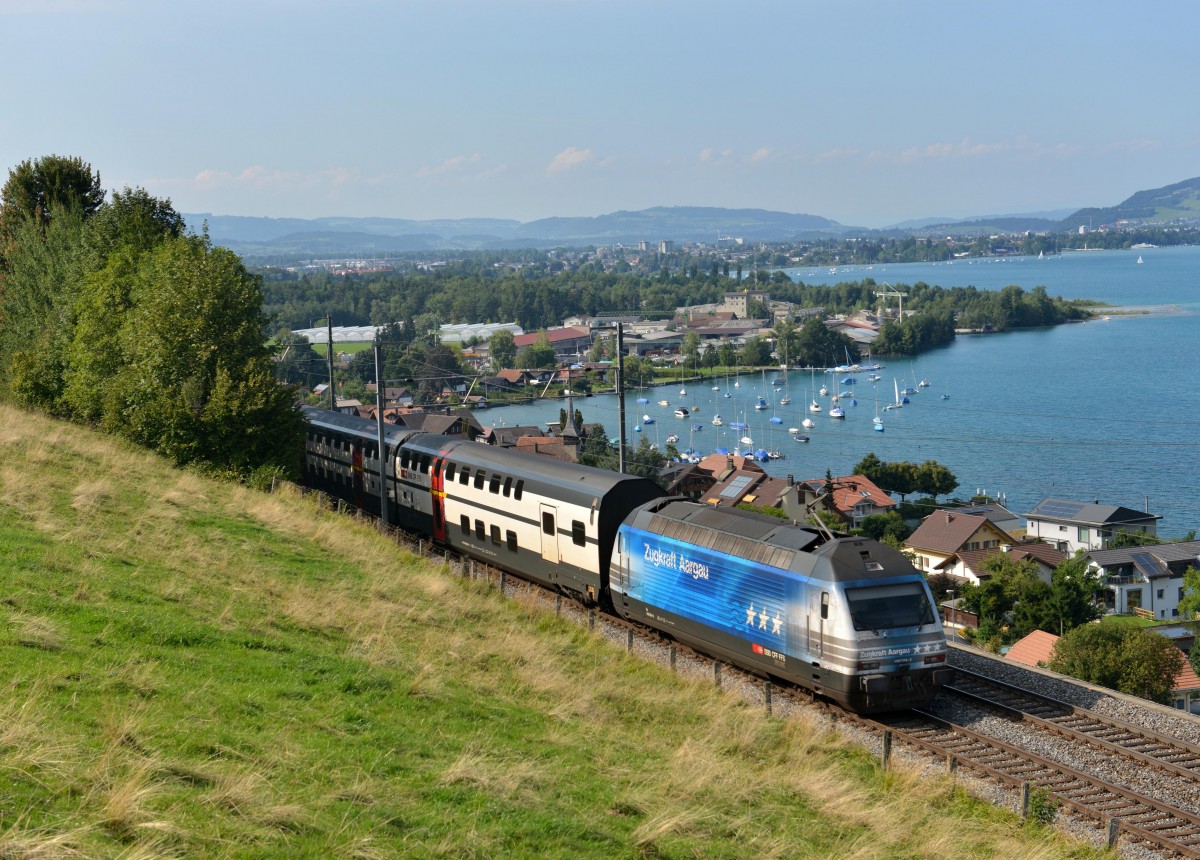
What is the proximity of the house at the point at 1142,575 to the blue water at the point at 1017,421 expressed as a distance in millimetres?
12195

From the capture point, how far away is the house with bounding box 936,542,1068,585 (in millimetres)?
66812

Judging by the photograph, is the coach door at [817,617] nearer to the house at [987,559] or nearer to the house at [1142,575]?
the house at [987,559]

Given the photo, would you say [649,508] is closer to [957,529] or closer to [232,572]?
[232,572]

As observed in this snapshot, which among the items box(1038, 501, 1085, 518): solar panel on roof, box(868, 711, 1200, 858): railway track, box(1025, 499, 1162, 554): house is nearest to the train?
box(868, 711, 1200, 858): railway track

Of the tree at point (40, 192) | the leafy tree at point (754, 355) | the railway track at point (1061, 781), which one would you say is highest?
the tree at point (40, 192)

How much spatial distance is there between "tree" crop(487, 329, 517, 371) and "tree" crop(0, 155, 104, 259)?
125243mm

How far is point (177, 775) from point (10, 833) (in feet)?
5.88

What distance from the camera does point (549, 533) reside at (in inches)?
1003

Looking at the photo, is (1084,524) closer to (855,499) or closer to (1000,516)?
(1000,516)

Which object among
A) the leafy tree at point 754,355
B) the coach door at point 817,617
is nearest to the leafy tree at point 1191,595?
the coach door at point 817,617

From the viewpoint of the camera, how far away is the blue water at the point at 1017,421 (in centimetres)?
9294

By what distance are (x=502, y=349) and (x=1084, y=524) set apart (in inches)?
4767

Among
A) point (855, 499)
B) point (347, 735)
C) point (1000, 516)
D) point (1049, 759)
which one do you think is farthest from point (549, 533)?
point (855, 499)

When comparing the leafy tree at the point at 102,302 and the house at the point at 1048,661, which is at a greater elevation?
the leafy tree at the point at 102,302
